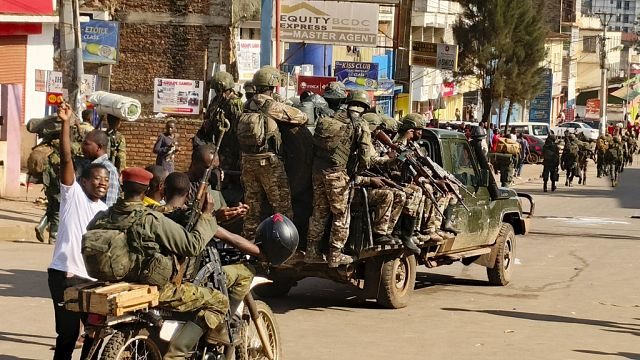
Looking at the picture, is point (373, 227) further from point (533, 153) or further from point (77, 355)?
point (533, 153)

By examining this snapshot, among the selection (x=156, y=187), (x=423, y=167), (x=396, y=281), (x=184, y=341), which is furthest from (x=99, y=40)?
(x=184, y=341)

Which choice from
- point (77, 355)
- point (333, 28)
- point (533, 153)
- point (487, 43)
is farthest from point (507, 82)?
point (77, 355)

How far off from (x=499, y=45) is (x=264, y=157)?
47543mm

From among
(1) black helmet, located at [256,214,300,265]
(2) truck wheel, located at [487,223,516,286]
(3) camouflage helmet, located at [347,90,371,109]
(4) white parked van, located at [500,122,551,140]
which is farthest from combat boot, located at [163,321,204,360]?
(4) white parked van, located at [500,122,551,140]

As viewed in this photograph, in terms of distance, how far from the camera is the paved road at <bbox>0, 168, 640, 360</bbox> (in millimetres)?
10281

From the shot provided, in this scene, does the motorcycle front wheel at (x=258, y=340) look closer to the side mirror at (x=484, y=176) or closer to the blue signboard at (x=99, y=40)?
the side mirror at (x=484, y=176)

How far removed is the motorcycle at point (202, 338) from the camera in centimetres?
675

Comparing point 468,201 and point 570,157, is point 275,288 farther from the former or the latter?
point 570,157

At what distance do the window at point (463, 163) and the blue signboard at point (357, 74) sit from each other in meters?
18.2

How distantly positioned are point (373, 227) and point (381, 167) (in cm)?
87

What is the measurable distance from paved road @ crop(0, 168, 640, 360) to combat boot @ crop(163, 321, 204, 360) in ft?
8.32

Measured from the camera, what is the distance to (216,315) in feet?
23.8

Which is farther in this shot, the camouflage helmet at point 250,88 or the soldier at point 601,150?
the soldier at point 601,150

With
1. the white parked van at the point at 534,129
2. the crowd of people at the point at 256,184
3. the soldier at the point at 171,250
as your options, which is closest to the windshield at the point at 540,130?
the white parked van at the point at 534,129
